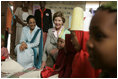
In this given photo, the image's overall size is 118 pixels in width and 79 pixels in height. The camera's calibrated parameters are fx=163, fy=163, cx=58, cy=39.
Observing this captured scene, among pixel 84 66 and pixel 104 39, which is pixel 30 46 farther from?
pixel 104 39

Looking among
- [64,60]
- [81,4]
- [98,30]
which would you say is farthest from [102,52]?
[81,4]

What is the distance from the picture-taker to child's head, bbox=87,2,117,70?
0.41m

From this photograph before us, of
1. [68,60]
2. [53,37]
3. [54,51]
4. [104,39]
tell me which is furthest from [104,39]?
[53,37]

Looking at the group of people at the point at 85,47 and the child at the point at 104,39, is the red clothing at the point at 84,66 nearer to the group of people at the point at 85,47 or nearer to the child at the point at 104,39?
the group of people at the point at 85,47

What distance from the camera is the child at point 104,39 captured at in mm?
412

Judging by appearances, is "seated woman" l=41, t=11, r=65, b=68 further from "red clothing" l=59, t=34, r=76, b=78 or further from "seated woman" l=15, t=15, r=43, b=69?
"red clothing" l=59, t=34, r=76, b=78

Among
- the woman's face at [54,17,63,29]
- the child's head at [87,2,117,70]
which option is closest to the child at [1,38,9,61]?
the woman's face at [54,17,63,29]

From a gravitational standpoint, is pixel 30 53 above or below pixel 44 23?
below

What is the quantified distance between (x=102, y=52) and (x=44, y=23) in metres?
1.04

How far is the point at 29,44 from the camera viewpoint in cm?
141

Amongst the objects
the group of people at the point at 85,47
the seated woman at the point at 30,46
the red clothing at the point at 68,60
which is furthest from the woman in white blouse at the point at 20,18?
the red clothing at the point at 68,60

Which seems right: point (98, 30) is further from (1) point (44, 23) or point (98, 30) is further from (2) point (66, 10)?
(1) point (44, 23)

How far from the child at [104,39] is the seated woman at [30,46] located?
908 millimetres

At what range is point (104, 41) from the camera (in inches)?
16.3
